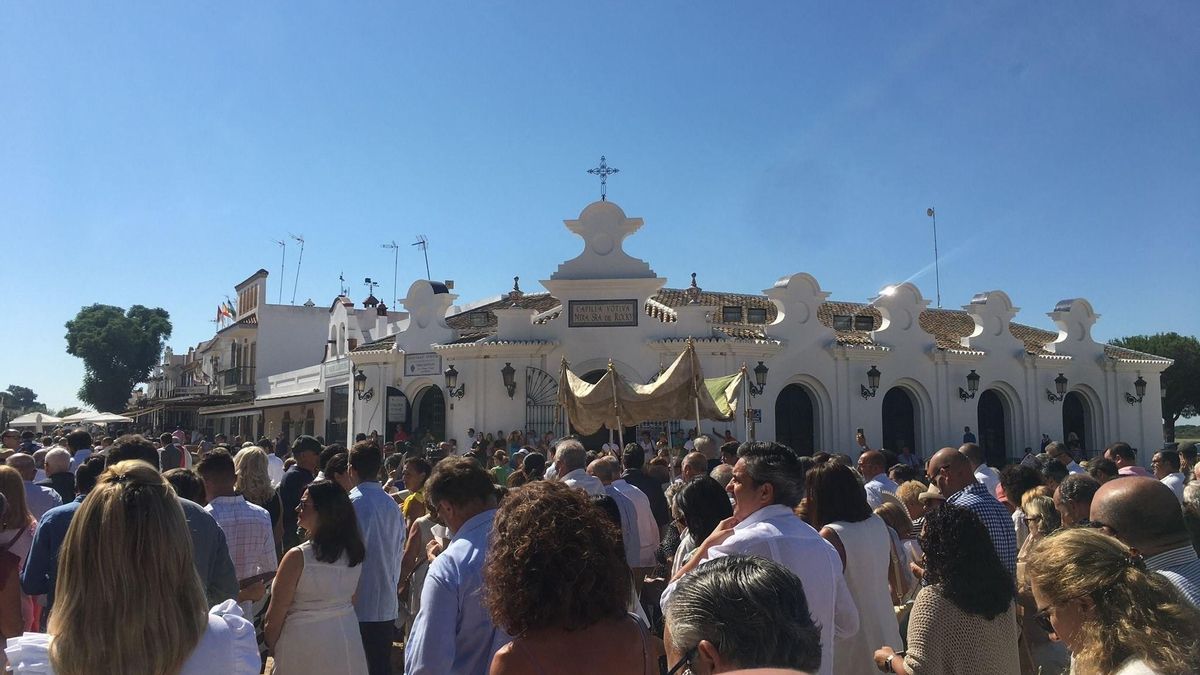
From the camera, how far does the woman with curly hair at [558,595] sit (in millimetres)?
2572

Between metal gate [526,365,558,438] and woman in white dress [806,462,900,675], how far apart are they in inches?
604

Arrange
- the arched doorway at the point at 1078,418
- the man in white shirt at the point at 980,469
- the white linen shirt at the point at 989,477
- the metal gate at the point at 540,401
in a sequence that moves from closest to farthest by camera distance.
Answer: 1. the man in white shirt at the point at 980,469
2. the white linen shirt at the point at 989,477
3. the metal gate at the point at 540,401
4. the arched doorway at the point at 1078,418

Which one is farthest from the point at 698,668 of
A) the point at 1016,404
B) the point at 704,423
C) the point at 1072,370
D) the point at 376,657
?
the point at 1072,370

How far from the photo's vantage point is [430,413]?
71.3 feet

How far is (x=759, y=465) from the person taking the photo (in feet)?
12.9

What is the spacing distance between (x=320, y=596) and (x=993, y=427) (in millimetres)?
22700

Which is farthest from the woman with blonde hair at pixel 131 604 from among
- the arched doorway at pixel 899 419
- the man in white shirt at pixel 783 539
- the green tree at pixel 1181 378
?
the green tree at pixel 1181 378

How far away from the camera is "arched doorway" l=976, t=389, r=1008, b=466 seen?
76.5ft

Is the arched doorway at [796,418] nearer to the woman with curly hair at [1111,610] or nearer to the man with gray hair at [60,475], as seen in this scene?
the man with gray hair at [60,475]

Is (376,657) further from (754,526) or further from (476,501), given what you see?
(754,526)

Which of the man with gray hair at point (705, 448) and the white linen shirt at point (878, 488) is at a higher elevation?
the man with gray hair at point (705, 448)

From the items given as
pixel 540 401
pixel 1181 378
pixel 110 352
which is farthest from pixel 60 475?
pixel 110 352

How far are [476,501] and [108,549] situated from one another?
1612 millimetres

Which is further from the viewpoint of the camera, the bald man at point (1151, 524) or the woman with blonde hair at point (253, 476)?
the woman with blonde hair at point (253, 476)
